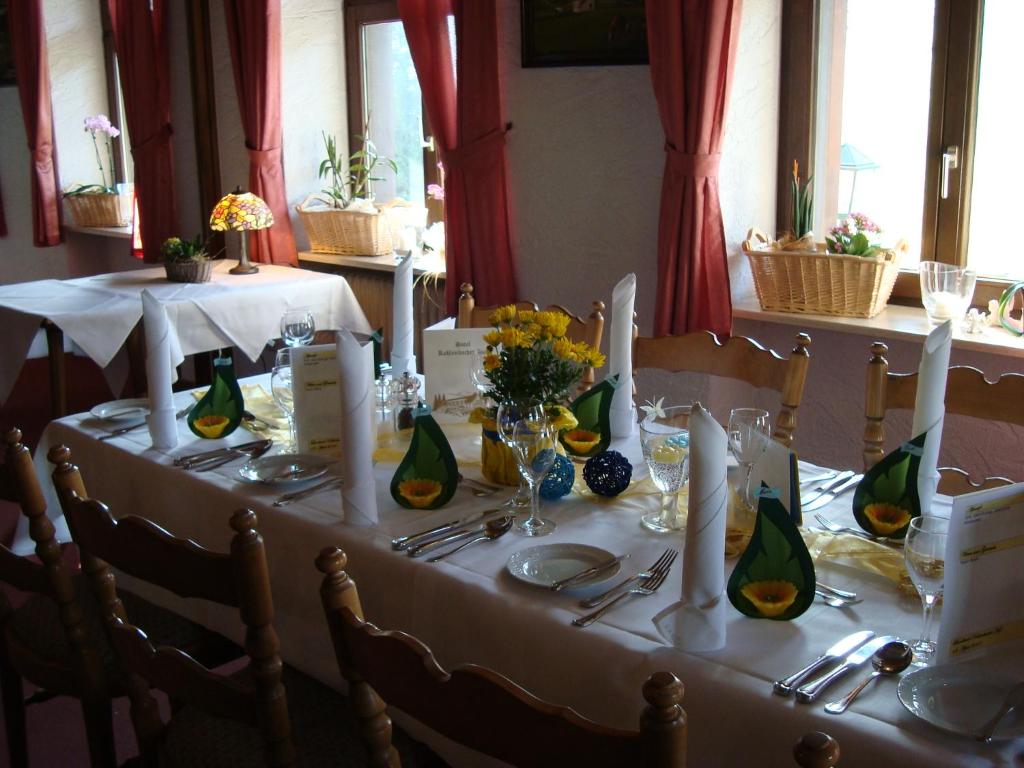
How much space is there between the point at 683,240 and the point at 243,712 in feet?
6.57

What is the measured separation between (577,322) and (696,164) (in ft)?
2.21

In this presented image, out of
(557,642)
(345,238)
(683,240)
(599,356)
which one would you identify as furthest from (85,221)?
(557,642)

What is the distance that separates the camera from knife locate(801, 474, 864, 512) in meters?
1.58

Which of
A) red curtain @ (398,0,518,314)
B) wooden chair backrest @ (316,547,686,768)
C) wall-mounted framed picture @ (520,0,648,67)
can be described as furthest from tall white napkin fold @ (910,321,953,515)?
red curtain @ (398,0,518,314)

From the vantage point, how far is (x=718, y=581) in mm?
1159

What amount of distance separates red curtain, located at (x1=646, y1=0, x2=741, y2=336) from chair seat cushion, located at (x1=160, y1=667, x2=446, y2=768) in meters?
1.61

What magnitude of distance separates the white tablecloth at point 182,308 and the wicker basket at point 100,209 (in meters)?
1.85

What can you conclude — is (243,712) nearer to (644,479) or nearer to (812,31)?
(644,479)

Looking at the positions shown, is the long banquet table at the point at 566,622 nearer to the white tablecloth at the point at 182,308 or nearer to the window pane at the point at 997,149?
Answer: the window pane at the point at 997,149

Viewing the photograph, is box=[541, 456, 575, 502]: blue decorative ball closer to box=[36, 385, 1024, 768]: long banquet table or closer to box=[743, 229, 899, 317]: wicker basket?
box=[36, 385, 1024, 768]: long banquet table

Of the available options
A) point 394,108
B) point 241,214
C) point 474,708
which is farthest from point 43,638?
point 394,108

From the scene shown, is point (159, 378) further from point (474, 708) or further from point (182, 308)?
point (182, 308)

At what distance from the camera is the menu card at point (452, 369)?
200 cm

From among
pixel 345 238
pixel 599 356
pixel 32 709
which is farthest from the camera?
pixel 345 238
